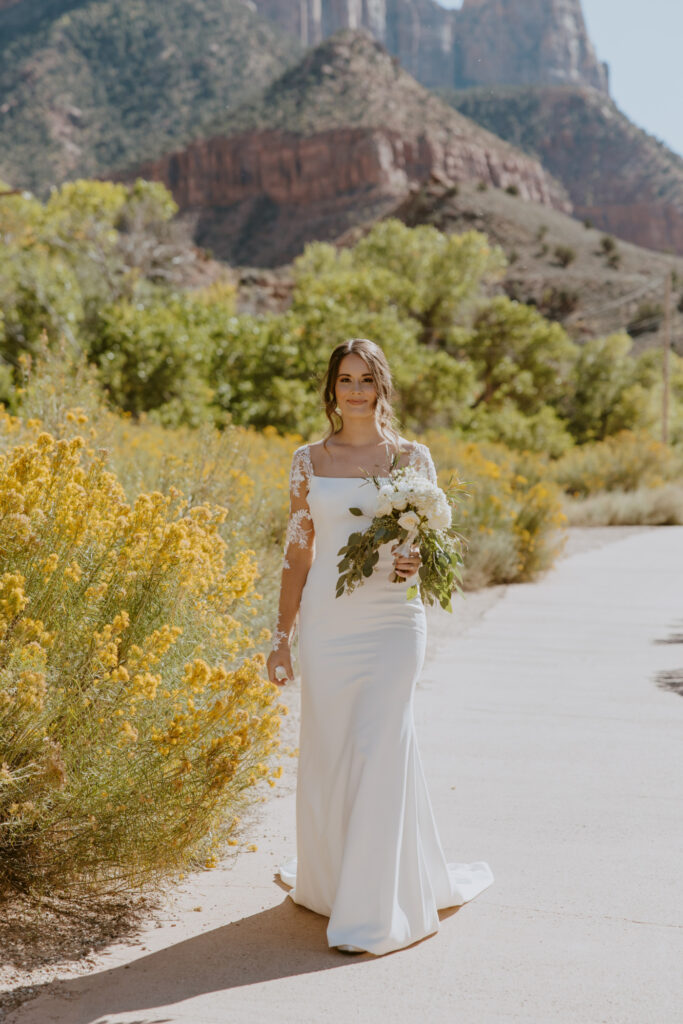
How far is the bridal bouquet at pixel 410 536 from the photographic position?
11.2 ft

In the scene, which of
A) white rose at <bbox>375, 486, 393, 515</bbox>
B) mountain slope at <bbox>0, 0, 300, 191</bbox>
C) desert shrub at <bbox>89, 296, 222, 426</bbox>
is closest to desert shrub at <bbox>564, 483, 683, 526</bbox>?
desert shrub at <bbox>89, 296, 222, 426</bbox>

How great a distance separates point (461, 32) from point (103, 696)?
148512 mm

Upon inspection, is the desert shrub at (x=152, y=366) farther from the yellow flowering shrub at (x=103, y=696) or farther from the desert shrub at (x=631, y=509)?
the yellow flowering shrub at (x=103, y=696)

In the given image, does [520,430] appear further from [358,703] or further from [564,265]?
[564,265]

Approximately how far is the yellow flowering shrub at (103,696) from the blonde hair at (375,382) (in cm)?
75

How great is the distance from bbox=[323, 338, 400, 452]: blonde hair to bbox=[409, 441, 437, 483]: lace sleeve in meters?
0.08

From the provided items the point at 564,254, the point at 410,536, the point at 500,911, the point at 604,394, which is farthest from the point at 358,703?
the point at 564,254

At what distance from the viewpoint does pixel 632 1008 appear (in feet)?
9.32

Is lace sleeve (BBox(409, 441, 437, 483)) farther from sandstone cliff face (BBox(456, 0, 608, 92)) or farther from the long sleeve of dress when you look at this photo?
sandstone cliff face (BBox(456, 0, 608, 92))

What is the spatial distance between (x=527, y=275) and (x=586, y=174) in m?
54.5

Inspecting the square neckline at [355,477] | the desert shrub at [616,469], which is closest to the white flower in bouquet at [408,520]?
the square neckline at [355,477]

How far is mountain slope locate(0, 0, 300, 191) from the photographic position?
85312 mm

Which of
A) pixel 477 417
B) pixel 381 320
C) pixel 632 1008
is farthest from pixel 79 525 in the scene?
Answer: pixel 477 417

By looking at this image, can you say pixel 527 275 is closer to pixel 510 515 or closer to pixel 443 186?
pixel 443 186
